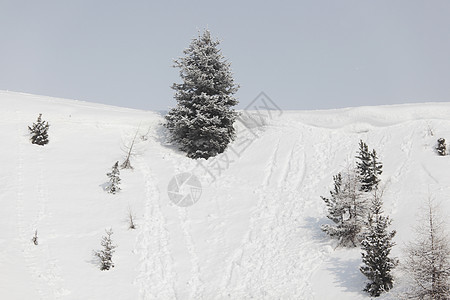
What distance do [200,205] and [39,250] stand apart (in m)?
7.08

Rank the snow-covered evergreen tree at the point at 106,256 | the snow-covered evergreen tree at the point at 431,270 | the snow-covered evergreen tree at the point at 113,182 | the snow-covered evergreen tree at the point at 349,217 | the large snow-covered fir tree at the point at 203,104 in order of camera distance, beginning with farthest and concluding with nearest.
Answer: the large snow-covered fir tree at the point at 203,104 < the snow-covered evergreen tree at the point at 113,182 < the snow-covered evergreen tree at the point at 106,256 < the snow-covered evergreen tree at the point at 349,217 < the snow-covered evergreen tree at the point at 431,270

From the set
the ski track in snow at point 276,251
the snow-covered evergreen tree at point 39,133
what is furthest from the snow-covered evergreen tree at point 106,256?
the snow-covered evergreen tree at point 39,133

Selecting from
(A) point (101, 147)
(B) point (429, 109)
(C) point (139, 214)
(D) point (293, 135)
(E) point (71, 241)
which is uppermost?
(B) point (429, 109)

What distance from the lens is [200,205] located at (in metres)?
17.1

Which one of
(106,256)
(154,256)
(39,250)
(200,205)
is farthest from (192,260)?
(39,250)

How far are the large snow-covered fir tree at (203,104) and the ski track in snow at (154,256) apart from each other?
582 centimetres

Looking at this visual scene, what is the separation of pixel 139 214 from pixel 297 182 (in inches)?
308

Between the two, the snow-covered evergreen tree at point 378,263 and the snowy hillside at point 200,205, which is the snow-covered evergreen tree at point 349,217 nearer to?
the snowy hillside at point 200,205

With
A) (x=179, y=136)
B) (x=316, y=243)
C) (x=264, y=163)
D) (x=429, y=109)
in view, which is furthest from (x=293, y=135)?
(x=316, y=243)

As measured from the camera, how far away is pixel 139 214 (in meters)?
16.0

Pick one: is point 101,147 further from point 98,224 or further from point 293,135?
point 293,135

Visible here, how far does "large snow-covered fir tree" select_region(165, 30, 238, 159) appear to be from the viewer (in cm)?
2220

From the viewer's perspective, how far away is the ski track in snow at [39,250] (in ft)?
36.8

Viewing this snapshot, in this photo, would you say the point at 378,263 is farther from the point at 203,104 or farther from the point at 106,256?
the point at 203,104
